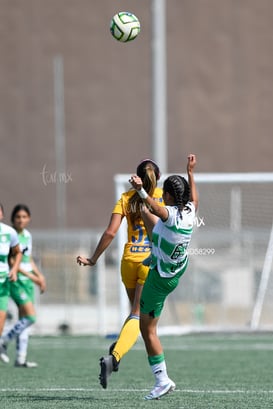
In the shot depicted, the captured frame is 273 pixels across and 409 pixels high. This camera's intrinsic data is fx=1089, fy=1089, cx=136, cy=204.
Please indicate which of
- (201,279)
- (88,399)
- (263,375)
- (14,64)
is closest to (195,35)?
(14,64)

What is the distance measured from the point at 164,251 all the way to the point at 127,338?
0.98 metres

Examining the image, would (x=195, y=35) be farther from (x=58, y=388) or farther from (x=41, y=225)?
(x=58, y=388)

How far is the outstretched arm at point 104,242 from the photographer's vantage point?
8.70 m

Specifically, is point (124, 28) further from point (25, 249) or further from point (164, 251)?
point (164, 251)

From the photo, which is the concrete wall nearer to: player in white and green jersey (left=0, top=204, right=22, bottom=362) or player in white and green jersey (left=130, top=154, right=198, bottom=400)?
player in white and green jersey (left=0, top=204, right=22, bottom=362)

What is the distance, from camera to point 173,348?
1480cm

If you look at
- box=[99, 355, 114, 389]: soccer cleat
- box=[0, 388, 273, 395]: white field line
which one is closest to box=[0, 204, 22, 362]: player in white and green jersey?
box=[0, 388, 273, 395]: white field line

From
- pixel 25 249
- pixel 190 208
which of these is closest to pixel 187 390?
pixel 190 208

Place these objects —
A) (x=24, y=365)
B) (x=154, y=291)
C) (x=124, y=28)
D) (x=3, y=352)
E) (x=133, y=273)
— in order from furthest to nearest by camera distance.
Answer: (x=3, y=352) → (x=24, y=365) → (x=124, y=28) → (x=133, y=273) → (x=154, y=291)

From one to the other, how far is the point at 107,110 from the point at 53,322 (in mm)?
14536

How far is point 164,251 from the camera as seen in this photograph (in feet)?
27.1

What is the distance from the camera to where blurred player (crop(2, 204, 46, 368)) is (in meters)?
12.3

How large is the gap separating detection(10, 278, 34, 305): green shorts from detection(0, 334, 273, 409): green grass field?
75cm

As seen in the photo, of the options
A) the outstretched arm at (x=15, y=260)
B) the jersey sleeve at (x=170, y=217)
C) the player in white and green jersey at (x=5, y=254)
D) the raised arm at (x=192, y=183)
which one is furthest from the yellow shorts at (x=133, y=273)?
the outstretched arm at (x=15, y=260)
